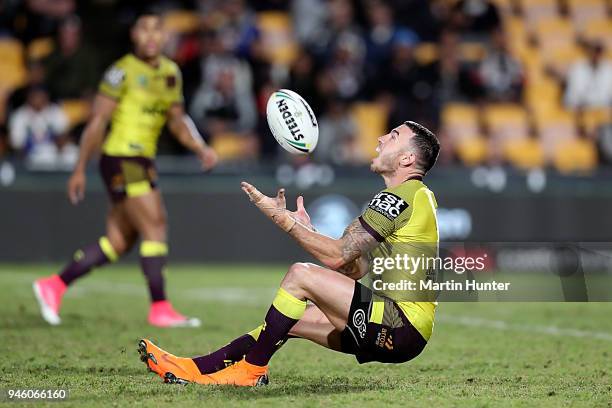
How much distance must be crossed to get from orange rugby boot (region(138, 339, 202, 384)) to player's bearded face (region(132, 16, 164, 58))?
368 cm

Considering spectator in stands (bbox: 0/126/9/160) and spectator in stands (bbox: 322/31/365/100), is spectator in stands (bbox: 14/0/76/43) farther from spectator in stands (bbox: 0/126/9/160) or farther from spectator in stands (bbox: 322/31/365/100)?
spectator in stands (bbox: 322/31/365/100)

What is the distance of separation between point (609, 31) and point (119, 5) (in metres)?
8.09

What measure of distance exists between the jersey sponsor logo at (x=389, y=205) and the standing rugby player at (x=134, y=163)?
149 inches

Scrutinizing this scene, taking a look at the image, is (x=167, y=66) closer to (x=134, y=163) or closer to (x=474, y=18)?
(x=134, y=163)

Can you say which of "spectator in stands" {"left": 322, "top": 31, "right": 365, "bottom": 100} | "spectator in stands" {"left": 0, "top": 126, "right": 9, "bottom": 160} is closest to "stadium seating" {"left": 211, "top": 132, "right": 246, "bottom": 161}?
"spectator in stands" {"left": 322, "top": 31, "right": 365, "bottom": 100}

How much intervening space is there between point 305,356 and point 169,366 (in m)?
1.74

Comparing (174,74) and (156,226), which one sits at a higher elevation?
(174,74)

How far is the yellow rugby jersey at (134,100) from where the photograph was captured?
952 cm

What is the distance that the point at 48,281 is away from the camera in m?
9.62

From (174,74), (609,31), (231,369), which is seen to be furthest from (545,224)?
(231,369)

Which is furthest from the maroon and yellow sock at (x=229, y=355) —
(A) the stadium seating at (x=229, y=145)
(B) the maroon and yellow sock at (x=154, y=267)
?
(A) the stadium seating at (x=229, y=145)

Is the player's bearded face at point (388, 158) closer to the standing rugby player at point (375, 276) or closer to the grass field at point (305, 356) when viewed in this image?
the standing rugby player at point (375, 276)

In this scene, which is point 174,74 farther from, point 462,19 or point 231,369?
point 462,19

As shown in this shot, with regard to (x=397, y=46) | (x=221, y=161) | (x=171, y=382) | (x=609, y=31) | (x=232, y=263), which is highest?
(x=609, y=31)
